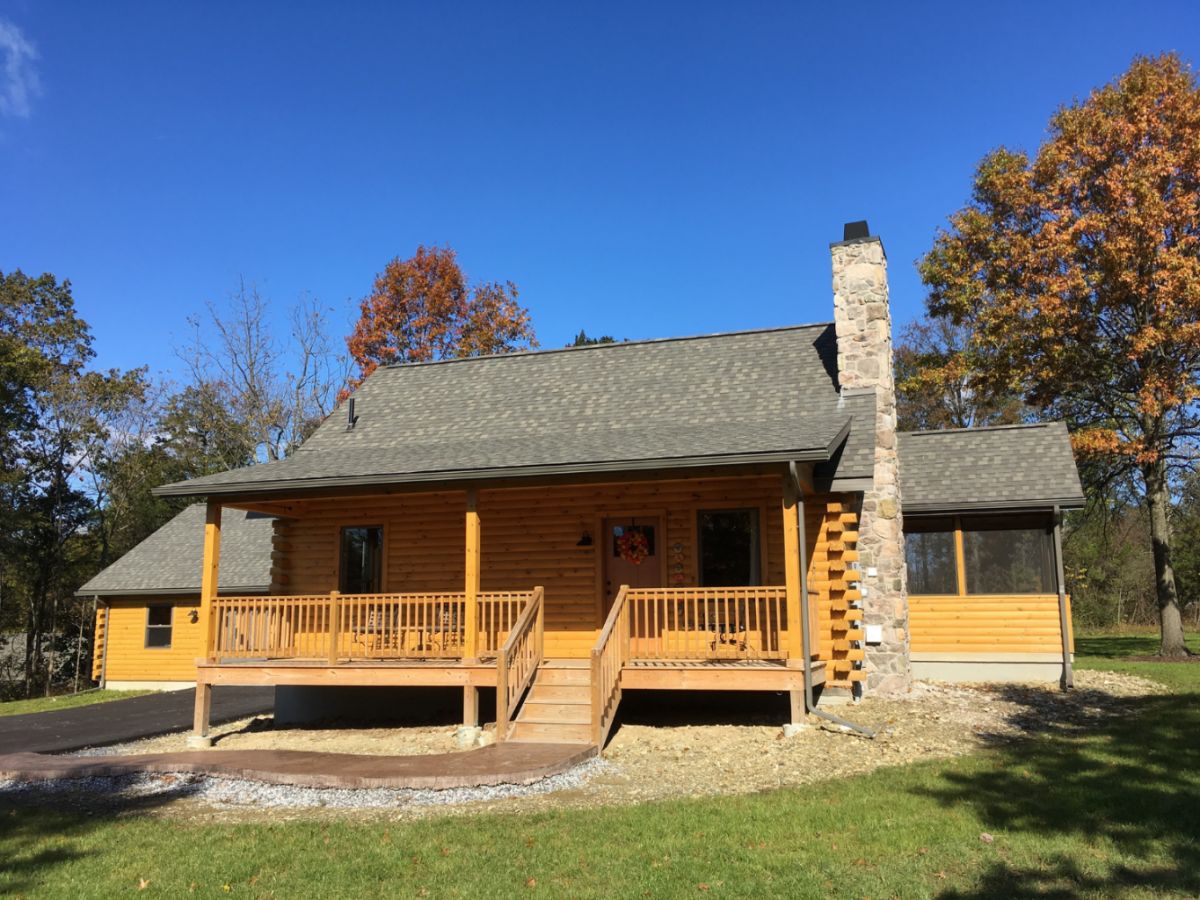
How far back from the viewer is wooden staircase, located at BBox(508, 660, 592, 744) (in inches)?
407

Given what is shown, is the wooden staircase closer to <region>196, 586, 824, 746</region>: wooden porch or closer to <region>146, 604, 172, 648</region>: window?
<region>196, 586, 824, 746</region>: wooden porch

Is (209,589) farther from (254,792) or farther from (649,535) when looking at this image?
(649,535)

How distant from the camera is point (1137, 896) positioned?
502 cm

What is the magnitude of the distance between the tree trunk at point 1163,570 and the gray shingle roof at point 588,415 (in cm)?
1142

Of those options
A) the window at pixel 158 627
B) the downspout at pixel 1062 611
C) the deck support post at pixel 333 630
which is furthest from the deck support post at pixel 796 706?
the window at pixel 158 627

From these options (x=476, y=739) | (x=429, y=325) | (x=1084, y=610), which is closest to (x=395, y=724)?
(x=476, y=739)

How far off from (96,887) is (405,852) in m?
1.99

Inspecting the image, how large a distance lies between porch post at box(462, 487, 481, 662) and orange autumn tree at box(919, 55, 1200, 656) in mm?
15963

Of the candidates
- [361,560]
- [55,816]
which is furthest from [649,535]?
[55,816]

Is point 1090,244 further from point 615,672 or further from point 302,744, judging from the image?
point 302,744

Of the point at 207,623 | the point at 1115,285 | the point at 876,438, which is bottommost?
the point at 207,623

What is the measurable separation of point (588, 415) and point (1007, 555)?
300 inches

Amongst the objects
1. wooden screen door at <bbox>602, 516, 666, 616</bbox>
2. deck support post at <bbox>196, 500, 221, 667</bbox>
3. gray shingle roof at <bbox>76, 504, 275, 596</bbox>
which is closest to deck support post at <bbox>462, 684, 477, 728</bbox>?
wooden screen door at <bbox>602, 516, 666, 616</bbox>

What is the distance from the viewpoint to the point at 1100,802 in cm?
689
